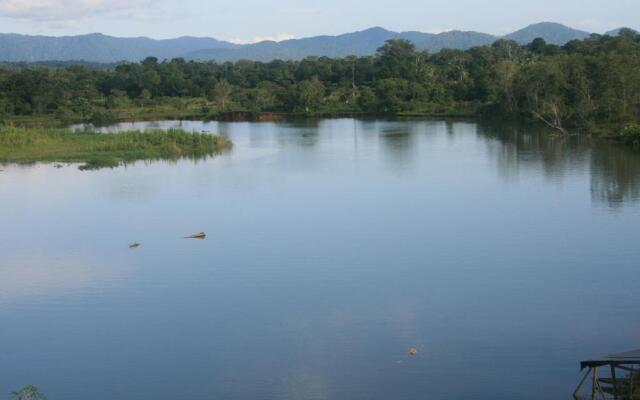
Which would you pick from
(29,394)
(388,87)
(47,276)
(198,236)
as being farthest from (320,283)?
(388,87)

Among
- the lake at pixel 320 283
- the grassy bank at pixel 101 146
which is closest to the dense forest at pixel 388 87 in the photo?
the lake at pixel 320 283

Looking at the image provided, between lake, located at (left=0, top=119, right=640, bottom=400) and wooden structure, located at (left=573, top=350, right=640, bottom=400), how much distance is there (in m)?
0.35

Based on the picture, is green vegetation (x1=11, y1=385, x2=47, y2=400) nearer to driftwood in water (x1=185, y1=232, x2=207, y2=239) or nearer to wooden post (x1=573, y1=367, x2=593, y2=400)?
wooden post (x1=573, y1=367, x2=593, y2=400)

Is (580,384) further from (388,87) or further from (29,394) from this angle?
(388,87)

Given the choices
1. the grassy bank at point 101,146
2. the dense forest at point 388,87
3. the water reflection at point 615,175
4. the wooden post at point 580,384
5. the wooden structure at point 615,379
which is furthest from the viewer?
the dense forest at point 388,87

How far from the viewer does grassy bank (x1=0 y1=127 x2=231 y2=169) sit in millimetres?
26094

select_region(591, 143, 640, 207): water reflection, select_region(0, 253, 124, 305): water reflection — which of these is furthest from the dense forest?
select_region(0, 253, 124, 305): water reflection

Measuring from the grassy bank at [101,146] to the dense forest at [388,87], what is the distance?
10.3 metres

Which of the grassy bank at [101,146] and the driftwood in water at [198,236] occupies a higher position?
the grassy bank at [101,146]

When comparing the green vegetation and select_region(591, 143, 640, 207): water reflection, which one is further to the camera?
select_region(591, 143, 640, 207): water reflection

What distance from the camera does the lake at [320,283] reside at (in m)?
8.66

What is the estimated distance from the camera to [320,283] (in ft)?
38.7

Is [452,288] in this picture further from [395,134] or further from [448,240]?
[395,134]

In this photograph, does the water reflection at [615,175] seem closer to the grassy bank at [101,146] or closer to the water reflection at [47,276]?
the water reflection at [47,276]
